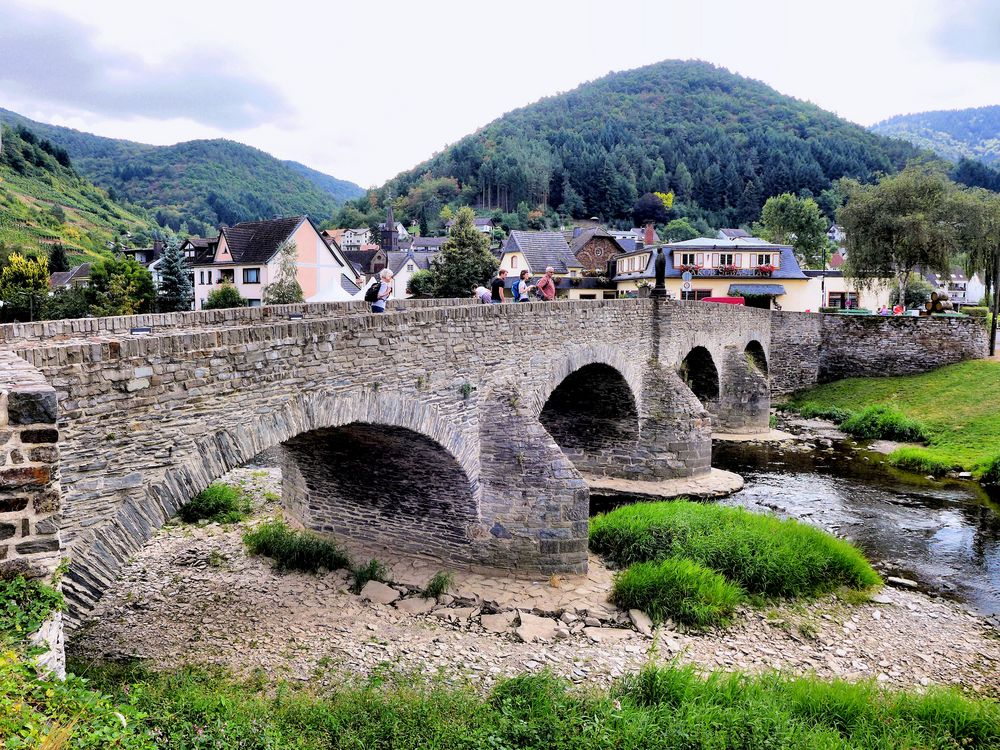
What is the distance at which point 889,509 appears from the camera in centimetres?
1825

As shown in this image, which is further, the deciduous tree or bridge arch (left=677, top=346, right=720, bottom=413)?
the deciduous tree

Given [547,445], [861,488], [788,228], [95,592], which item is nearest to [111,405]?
[95,592]

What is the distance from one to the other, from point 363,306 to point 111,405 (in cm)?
928

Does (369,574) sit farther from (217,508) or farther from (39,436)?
(39,436)

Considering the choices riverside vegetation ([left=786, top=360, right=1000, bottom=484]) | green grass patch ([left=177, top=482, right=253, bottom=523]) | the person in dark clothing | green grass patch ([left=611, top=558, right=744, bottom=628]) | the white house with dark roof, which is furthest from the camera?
the white house with dark roof

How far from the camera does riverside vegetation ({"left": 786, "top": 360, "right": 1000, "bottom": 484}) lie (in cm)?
2294

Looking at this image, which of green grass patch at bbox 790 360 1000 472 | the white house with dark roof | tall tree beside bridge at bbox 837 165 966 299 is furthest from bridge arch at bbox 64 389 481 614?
the white house with dark roof

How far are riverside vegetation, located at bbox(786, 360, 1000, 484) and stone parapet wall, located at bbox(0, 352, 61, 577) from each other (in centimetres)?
2316

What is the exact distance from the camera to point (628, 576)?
12.1m

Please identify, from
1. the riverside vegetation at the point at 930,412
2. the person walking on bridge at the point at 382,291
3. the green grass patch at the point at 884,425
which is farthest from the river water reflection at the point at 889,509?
the person walking on bridge at the point at 382,291

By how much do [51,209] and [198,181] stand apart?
86.1 m

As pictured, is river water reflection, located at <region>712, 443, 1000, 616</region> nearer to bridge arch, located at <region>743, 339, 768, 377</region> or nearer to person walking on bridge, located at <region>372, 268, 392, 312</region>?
bridge arch, located at <region>743, 339, 768, 377</region>

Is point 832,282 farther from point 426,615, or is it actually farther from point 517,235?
point 426,615

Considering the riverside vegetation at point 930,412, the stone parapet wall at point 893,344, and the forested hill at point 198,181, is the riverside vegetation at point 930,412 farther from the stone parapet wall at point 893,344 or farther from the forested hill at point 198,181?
the forested hill at point 198,181
